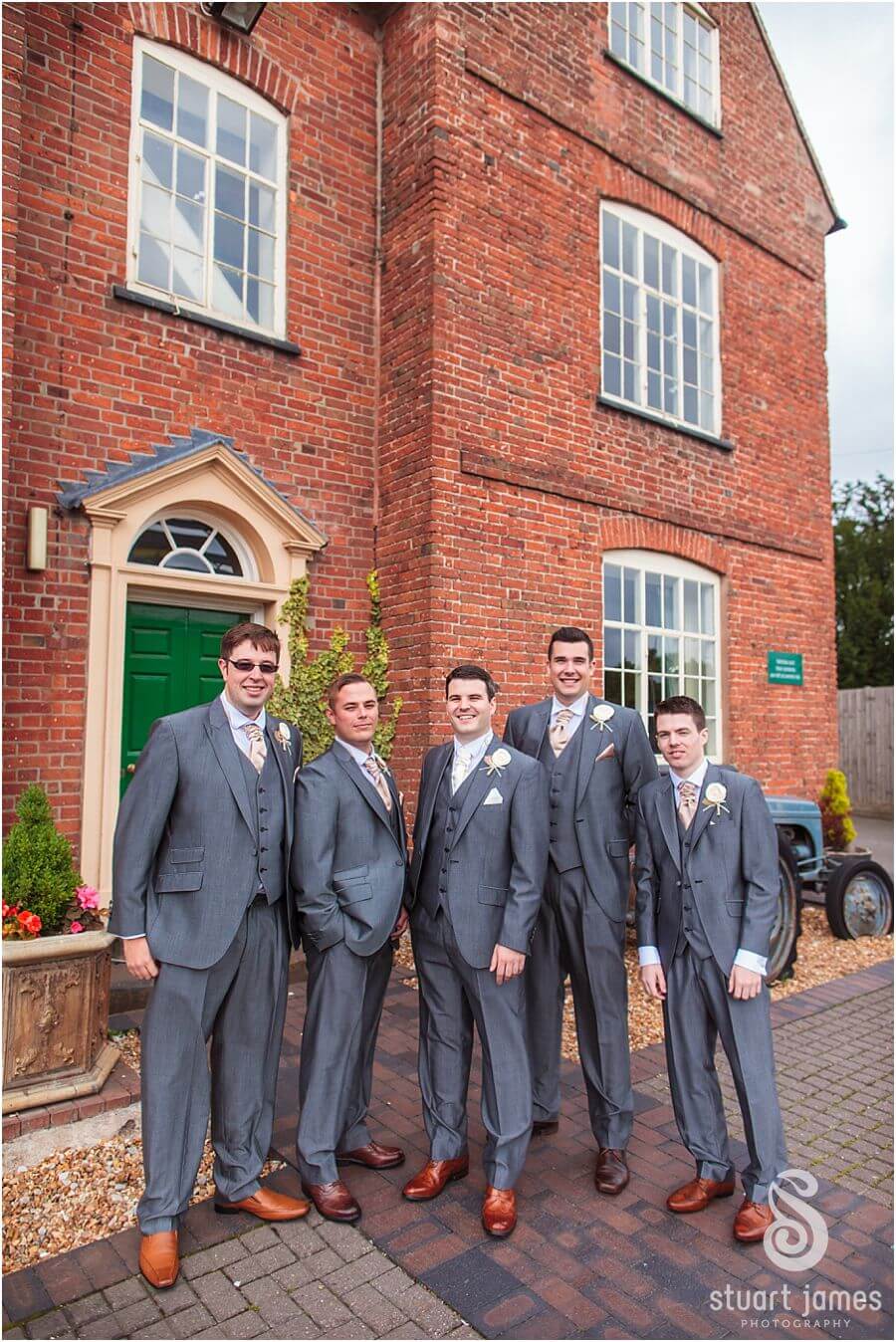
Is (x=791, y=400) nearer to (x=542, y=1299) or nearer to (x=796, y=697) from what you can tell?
(x=796, y=697)

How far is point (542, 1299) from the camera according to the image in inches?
107

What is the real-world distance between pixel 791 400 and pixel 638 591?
3.69 meters

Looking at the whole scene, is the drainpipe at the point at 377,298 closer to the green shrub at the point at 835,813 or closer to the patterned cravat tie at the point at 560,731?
the patterned cravat tie at the point at 560,731

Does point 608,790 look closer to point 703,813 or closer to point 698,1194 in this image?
point 703,813

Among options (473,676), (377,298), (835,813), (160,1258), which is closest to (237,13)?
(377,298)

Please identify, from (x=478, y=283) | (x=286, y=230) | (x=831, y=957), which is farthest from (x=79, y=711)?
(x=831, y=957)

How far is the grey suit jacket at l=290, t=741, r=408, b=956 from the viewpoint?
3223 millimetres

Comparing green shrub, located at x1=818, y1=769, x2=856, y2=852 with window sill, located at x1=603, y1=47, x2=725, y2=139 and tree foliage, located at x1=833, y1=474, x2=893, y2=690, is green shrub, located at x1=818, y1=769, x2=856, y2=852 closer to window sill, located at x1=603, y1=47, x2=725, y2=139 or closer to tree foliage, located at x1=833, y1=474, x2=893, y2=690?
window sill, located at x1=603, y1=47, x2=725, y2=139

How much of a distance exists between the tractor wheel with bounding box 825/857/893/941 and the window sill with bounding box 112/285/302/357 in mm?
6151

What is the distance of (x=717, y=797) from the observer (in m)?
3.32

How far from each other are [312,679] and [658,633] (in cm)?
362

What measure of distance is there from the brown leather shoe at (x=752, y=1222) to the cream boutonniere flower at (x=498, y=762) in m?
1.72

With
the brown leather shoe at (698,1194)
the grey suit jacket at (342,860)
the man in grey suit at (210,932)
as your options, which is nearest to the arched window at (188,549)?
the man in grey suit at (210,932)

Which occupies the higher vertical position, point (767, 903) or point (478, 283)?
point (478, 283)
